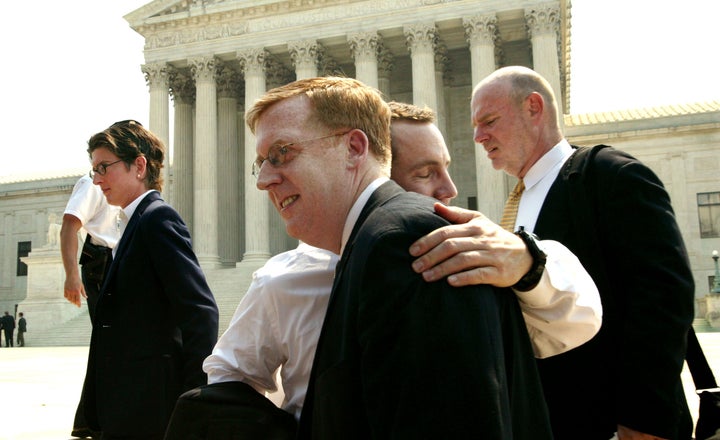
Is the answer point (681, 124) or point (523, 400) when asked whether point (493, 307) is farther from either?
point (681, 124)

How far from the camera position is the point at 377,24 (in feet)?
105

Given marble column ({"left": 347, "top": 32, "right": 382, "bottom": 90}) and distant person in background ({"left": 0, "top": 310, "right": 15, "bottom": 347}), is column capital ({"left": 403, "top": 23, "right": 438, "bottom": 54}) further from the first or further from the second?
distant person in background ({"left": 0, "top": 310, "right": 15, "bottom": 347})

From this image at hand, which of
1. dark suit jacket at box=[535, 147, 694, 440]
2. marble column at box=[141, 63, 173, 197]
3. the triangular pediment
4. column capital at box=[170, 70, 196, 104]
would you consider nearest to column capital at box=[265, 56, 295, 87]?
the triangular pediment

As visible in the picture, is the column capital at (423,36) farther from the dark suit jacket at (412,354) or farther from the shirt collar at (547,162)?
the dark suit jacket at (412,354)

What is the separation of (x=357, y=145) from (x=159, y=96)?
116ft

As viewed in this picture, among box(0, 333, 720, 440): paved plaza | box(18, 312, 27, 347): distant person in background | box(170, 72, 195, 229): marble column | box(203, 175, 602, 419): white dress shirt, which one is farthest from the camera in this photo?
box(170, 72, 195, 229): marble column

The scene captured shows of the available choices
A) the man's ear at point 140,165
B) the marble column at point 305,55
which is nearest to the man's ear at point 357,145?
the man's ear at point 140,165

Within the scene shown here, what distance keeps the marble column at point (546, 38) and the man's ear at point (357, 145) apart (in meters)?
29.2

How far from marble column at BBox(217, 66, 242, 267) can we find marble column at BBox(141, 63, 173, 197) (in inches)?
112

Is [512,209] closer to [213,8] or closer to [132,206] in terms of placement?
[132,206]

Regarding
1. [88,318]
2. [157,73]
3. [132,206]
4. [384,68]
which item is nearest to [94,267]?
[132,206]

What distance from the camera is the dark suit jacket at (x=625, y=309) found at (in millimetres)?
2574

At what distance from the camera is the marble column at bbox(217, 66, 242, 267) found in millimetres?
36156

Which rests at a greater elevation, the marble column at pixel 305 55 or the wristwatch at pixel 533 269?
the marble column at pixel 305 55
